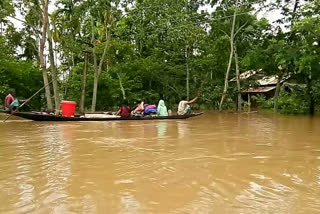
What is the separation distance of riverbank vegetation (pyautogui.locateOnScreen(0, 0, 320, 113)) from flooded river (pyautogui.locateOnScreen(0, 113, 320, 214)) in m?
10.0

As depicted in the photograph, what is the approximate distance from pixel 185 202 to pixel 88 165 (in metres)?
2.21

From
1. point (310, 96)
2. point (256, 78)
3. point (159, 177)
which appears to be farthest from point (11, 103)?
point (256, 78)

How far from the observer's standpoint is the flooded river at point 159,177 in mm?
3518

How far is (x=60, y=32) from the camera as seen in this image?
22078 millimetres

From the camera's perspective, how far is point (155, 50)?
23531 millimetres

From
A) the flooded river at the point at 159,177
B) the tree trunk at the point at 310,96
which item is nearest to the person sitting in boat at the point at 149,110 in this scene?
the flooded river at the point at 159,177

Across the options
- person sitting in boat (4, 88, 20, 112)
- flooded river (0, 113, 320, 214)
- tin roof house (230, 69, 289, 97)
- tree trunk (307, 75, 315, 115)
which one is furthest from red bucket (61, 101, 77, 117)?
tin roof house (230, 69, 289, 97)

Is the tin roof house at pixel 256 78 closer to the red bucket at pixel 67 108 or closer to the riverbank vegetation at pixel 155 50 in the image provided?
the riverbank vegetation at pixel 155 50

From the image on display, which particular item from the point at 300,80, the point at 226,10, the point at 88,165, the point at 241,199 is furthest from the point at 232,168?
the point at 226,10

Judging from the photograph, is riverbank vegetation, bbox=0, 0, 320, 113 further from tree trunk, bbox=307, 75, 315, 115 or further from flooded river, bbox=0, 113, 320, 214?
flooded river, bbox=0, 113, 320, 214

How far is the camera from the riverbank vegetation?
1717cm

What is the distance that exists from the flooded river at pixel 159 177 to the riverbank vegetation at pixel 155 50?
10.0m

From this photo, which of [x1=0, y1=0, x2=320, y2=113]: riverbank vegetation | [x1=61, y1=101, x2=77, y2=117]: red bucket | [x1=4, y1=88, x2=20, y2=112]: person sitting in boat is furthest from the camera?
[x1=0, y1=0, x2=320, y2=113]: riverbank vegetation

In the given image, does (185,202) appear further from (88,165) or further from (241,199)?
(88,165)
